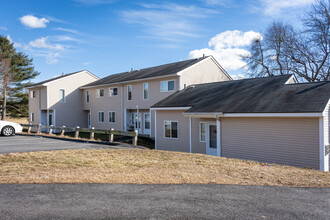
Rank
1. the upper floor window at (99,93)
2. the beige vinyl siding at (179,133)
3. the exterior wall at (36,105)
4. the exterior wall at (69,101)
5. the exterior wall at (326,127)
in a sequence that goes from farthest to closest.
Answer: the exterior wall at (36,105), the exterior wall at (69,101), the upper floor window at (99,93), the beige vinyl siding at (179,133), the exterior wall at (326,127)

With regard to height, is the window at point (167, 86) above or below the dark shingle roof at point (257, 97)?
above

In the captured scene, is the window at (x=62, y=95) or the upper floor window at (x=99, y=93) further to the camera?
the window at (x=62, y=95)

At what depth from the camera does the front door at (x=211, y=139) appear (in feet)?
52.5

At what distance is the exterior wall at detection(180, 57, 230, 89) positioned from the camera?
23.5 m

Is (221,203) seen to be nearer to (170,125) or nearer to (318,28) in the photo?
(170,125)

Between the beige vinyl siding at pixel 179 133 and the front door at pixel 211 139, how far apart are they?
1897 millimetres

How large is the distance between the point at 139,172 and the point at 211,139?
29.5 ft

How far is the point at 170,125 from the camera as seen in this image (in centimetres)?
1909

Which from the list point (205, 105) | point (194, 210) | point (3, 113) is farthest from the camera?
point (3, 113)

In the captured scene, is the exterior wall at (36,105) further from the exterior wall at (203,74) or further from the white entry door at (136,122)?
the exterior wall at (203,74)

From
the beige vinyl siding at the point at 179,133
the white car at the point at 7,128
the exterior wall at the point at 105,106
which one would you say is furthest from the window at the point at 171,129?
the white car at the point at 7,128

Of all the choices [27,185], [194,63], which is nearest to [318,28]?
[194,63]

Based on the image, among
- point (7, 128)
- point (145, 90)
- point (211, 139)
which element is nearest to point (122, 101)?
point (145, 90)

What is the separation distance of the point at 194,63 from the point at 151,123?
6.68 metres
